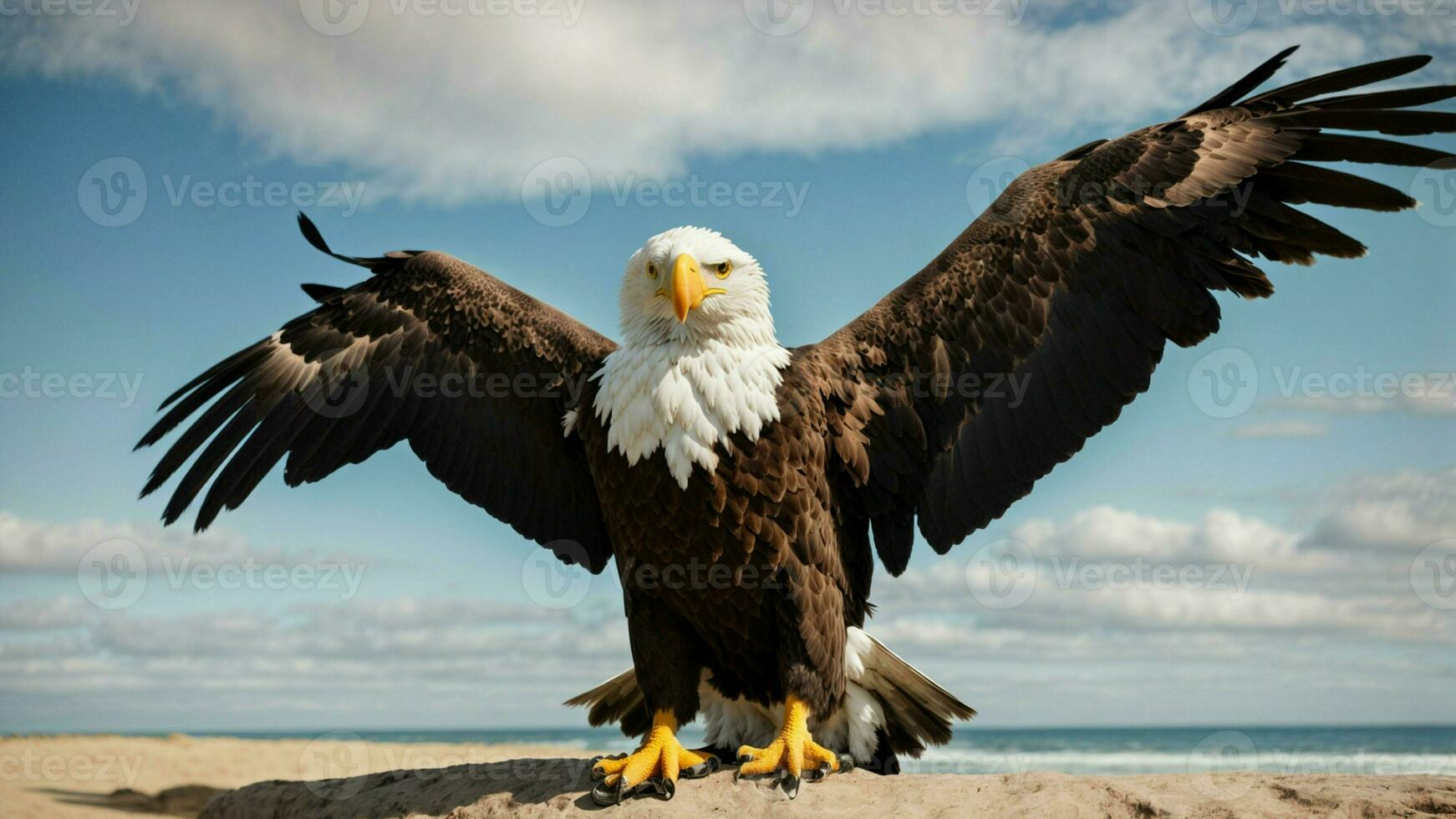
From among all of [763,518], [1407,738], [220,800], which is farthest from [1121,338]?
[1407,738]

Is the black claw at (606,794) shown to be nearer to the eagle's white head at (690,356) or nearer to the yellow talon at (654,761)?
the yellow talon at (654,761)

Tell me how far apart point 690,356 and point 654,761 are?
76.1 inches

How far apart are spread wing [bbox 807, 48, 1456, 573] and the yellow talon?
57.3 inches

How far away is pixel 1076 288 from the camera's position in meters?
5.12

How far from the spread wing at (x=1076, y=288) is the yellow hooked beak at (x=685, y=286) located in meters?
0.75

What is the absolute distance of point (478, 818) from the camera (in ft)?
17.2

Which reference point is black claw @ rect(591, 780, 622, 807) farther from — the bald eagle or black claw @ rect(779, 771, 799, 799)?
black claw @ rect(779, 771, 799, 799)

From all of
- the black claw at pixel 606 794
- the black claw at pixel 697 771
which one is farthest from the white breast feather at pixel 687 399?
the black claw at pixel 606 794

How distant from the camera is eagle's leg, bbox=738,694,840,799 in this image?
4832mm

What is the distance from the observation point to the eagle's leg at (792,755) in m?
4.83
